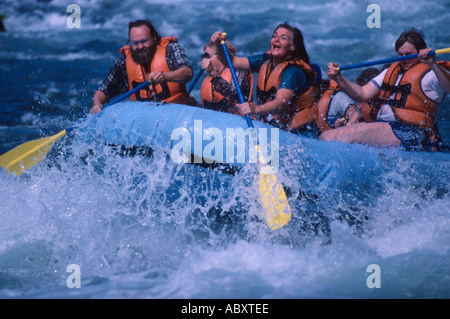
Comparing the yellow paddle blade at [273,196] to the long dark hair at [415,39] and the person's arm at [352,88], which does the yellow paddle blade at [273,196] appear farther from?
the long dark hair at [415,39]

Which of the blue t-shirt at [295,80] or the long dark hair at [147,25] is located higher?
the long dark hair at [147,25]

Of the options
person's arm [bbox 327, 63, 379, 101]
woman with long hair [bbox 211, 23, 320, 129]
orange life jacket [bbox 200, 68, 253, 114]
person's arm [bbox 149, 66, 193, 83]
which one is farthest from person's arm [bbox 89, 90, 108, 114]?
person's arm [bbox 327, 63, 379, 101]

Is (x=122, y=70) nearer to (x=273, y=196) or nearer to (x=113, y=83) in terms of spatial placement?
(x=113, y=83)

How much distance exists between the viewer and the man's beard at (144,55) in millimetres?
3900

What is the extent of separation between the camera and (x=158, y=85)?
3.88 metres

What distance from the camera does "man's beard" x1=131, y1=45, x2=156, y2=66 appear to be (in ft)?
12.8

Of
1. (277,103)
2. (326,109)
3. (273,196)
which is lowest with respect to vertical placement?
(273,196)

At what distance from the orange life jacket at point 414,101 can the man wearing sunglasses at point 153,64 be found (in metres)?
Result: 1.44

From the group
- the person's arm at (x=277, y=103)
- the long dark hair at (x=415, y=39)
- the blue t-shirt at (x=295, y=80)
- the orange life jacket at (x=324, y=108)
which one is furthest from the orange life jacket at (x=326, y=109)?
the long dark hair at (x=415, y=39)

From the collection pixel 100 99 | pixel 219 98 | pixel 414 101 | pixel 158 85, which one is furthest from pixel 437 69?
pixel 100 99

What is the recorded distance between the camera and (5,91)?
24.0ft

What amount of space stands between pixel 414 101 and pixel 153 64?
1819mm

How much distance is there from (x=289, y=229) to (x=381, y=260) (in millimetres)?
552
